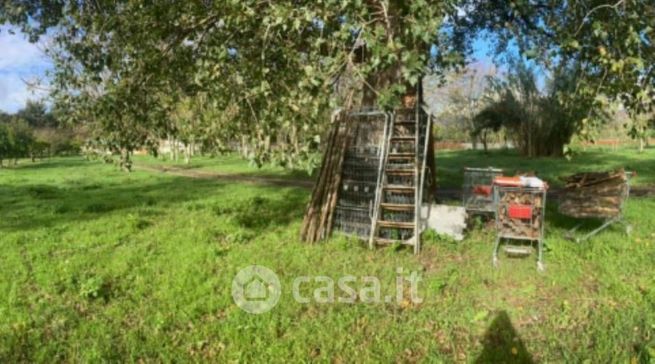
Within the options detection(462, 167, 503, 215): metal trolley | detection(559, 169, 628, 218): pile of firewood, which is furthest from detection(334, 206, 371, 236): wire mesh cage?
detection(559, 169, 628, 218): pile of firewood

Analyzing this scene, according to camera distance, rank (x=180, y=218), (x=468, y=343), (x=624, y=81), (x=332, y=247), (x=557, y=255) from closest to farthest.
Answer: (x=468, y=343), (x=624, y=81), (x=557, y=255), (x=332, y=247), (x=180, y=218)

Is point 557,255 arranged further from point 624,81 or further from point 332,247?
point 332,247

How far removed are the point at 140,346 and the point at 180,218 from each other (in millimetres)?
5829

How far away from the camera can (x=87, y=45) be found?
24.3 ft

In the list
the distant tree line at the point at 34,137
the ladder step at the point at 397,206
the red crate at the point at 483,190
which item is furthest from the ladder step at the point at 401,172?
the distant tree line at the point at 34,137

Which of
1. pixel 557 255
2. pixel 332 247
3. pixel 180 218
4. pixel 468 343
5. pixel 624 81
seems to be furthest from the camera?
pixel 180 218

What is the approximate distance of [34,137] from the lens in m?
57.3

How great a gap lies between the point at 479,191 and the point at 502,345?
478 cm

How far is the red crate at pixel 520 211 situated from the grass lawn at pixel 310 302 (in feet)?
2.12

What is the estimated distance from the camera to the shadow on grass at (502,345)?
4625mm

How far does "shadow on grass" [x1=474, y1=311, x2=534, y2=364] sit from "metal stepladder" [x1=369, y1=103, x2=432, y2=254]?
2.35m

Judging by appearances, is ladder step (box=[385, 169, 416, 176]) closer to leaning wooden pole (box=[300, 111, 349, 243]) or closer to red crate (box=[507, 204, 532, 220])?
leaning wooden pole (box=[300, 111, 349, 243])

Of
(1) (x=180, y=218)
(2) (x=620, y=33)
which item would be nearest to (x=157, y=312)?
(1) (x=180, y=218)

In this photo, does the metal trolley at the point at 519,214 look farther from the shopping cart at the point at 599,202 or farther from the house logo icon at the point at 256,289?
the house logo icon at the point at 256,289
